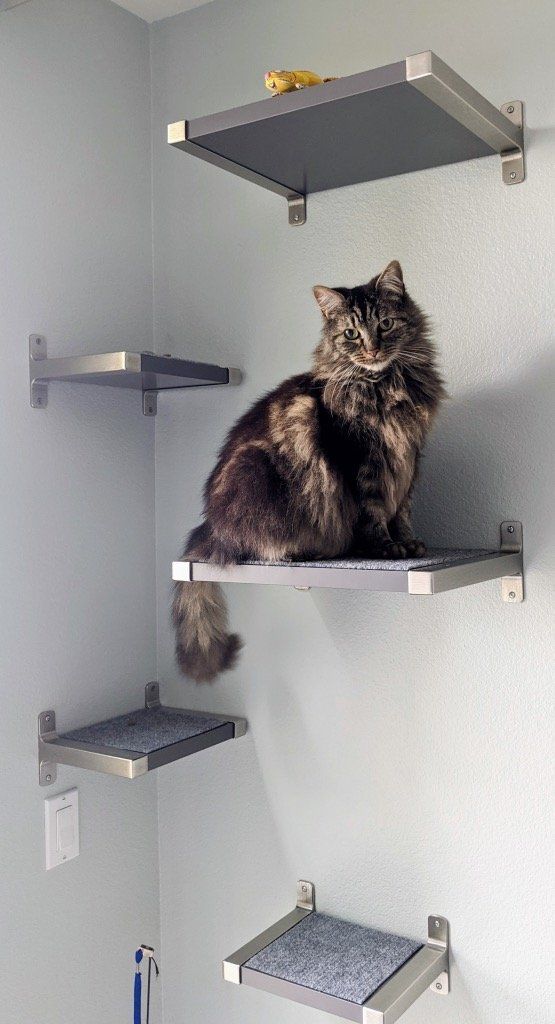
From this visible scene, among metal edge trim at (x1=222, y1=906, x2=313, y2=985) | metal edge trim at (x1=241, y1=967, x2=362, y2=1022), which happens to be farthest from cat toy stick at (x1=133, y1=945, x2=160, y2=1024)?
metal edge trim at (x1=241, y1=967, x2=362, y2=1022)

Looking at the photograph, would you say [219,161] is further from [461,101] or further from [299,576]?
[299,576]

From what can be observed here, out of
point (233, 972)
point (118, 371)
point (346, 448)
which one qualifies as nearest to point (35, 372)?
point (118, 371)

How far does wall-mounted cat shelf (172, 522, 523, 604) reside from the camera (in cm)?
102

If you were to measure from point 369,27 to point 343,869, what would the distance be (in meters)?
1.34

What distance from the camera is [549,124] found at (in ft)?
3.99

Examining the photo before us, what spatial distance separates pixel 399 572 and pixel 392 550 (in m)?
0.13

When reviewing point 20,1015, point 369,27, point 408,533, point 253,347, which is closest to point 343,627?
point 408,533

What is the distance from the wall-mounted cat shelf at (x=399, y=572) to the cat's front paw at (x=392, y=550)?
23mm

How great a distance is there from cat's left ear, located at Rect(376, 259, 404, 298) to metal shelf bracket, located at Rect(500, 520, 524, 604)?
368mm

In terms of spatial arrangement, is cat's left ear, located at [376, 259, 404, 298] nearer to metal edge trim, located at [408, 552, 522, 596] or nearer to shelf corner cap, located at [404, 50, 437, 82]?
shelf corner cap, located at [404, 50, 437, 82]

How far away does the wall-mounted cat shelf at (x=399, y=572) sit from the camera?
1021 mm

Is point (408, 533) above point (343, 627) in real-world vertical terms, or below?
above

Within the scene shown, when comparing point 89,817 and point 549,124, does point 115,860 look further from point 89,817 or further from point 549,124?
point 549,124

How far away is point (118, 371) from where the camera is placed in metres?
1.29
